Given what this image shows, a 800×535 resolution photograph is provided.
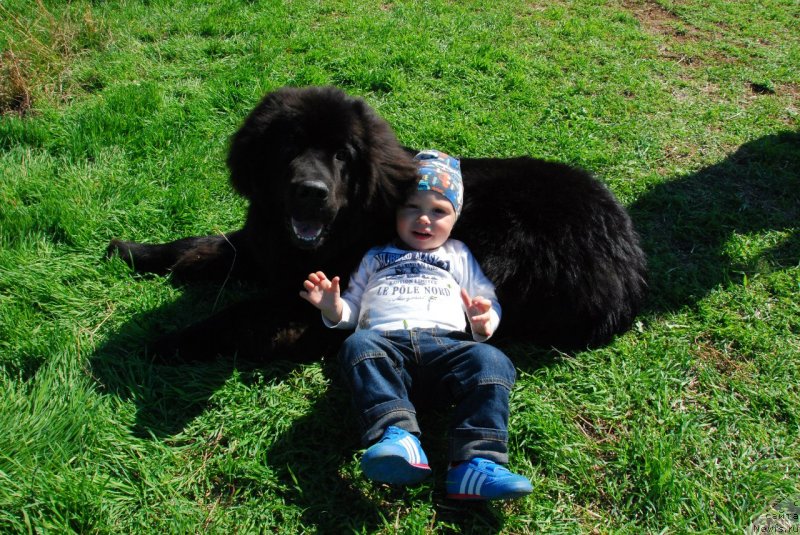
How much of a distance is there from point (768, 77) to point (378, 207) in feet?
16.4

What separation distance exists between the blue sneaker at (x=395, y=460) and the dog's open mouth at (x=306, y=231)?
1016 millimetres

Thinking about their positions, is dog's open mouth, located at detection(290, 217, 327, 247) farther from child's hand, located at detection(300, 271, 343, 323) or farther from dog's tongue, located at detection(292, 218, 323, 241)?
child's hand, located at detection(300, 271, 343, 323)

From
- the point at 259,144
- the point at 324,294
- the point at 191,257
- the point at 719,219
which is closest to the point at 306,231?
A: the point at 324,294

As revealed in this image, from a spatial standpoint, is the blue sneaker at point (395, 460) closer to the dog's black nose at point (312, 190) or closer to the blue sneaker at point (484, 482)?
the blue sneaker at point (484, 482)

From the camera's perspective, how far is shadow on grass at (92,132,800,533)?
2.21m

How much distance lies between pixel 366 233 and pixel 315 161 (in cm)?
52

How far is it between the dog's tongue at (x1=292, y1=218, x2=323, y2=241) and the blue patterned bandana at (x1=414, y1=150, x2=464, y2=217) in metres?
0.60


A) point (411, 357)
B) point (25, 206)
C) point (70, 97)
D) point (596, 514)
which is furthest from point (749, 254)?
point (70, 97)

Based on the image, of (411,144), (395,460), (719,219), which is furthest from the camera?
(411,144)

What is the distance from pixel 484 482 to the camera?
205 cm

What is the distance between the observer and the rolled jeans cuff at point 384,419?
2.18 meters

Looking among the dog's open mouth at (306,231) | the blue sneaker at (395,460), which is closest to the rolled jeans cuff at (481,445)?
the blue sneaker at (395,460)

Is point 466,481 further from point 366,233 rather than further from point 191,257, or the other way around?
point 191,257

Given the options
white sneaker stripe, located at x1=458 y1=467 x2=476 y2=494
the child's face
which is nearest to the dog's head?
the child's face
